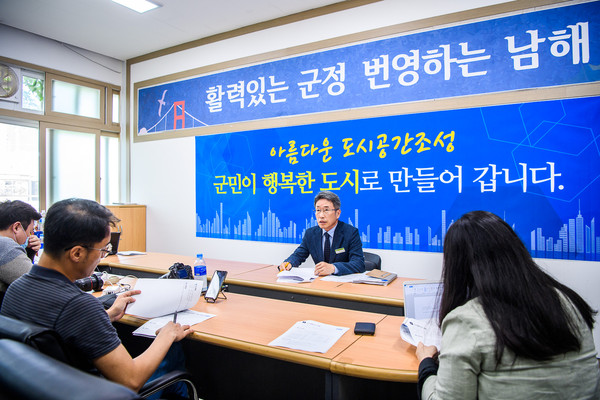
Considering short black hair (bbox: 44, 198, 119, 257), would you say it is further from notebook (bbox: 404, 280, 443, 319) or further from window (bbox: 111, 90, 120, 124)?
window (bbox: 111, 90, 120, 124)

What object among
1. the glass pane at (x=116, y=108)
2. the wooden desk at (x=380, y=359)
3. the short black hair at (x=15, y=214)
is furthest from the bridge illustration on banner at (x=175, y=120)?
the wooden desk at (x=380, y=359)

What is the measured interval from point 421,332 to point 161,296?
116cm

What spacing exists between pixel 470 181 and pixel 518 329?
2.50m

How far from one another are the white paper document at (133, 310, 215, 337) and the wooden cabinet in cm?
343

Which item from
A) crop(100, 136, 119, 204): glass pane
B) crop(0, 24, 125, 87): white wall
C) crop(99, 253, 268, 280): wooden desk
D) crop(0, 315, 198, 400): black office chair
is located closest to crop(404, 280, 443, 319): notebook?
crop(0, 315, 198, 400): black office chair

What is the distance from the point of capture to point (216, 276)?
2127 millimetres

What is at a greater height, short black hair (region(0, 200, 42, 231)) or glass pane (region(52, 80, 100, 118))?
glass pane (region(52, 80, 100, 118))

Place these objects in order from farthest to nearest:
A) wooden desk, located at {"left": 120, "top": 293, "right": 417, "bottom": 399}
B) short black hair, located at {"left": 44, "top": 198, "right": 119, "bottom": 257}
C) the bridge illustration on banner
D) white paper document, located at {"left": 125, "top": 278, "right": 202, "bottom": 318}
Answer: the bridge illustration on banner → white paper document, located at {"left": 125, "top": 278, "right": 202, "bottom": 318} → wooden desk, located at {"left": 120, "top": 293, "right": 417, "bottom": 399} → short black hair, located at {"left": 44, "top": 198, "right": 119, "bottom": 257}

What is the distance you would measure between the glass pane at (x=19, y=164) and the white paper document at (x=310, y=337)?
430 centimetres

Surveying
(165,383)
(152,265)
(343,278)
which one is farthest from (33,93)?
(165,383)

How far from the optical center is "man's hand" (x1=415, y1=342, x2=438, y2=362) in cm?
130

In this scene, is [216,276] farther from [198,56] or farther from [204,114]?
[198,56]

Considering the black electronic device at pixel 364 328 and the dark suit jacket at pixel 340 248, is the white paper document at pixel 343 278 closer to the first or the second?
the dark suit jacket at pixel 340 248

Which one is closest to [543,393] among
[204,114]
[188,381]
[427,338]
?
[427,338]
